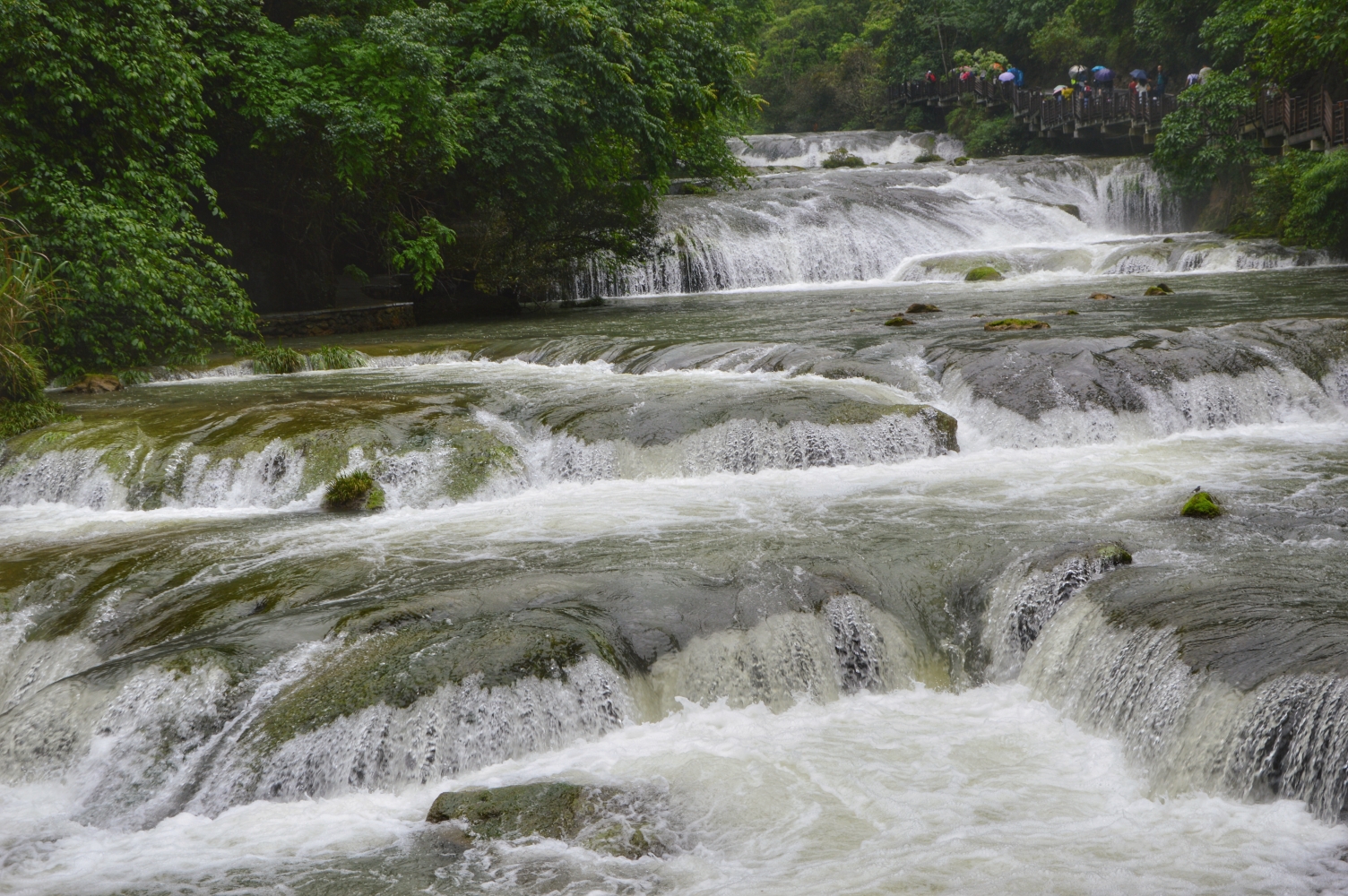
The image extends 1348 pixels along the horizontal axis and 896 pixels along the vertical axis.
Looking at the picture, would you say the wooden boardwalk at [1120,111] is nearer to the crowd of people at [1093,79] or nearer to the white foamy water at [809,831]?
the crowd of people at [1093,79]

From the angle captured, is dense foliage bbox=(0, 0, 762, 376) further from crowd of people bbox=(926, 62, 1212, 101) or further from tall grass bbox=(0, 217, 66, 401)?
crowd of people bbox=(926, 62, 1212, 101)

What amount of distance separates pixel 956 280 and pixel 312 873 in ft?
55.9

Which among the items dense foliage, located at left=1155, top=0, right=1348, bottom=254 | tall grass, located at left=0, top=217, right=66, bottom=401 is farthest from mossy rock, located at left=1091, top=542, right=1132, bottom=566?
dense foliage, located at left=1155, top=0, right=1348, bottom=254

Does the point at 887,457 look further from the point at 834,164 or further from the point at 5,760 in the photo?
the point at 834,164

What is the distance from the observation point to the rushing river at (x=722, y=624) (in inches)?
165

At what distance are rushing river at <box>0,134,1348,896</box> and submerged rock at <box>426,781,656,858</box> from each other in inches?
2.9

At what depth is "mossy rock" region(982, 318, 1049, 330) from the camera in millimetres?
11797

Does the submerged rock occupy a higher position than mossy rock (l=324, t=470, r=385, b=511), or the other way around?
mossy rock (l=324, t=470, r=385, b=511)

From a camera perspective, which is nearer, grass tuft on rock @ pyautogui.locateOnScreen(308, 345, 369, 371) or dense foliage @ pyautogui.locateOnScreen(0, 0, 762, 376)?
dense foliage @ pyautogui.locateOnScreen(0, 0, 762, 376)

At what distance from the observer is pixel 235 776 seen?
4727mm

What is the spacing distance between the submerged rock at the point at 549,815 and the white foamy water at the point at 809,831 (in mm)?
87

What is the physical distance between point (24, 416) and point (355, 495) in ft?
12.4

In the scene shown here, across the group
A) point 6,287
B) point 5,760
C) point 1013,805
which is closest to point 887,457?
point 1013,805

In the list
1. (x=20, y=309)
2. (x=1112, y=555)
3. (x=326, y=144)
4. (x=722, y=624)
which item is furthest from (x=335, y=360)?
(x=1112, y=555)
